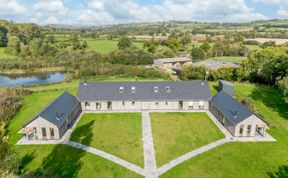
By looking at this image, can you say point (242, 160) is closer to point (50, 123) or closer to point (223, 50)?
point (50, 123)

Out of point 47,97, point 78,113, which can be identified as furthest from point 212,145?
point 47,97

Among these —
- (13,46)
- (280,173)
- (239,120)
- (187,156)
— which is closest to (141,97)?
(187,156)

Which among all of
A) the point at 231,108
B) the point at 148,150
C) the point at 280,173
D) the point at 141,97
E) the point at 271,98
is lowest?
the point at 280,173

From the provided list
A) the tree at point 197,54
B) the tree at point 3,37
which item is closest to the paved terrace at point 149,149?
the tree at point 197,54

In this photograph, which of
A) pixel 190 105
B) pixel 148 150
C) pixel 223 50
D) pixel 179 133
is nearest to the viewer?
pixel 148 150

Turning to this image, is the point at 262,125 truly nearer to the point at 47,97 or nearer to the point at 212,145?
the point at 212,145

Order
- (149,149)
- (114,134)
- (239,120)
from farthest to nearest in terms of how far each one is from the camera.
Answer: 1. (114,134)
2. (239,120)
3. (149,149)

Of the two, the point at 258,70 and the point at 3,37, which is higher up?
the point at 3,37
